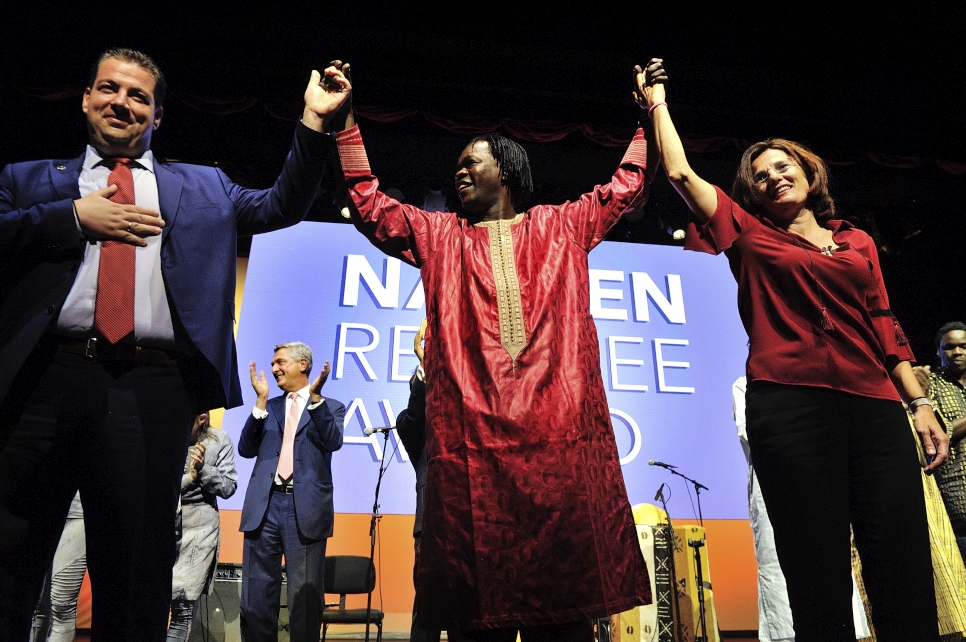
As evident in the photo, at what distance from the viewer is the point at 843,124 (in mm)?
7629

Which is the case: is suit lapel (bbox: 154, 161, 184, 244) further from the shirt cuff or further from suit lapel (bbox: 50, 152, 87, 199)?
the shirt cuff

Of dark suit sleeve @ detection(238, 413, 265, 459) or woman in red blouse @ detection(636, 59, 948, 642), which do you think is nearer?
woman in red blouse @ detection(636, 59, 948, 642)

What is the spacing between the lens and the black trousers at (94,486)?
1505mm

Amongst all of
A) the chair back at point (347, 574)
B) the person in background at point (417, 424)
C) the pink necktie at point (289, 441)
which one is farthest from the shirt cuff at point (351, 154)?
the chair back at point (347, 574)

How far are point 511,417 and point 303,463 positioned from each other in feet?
9.89

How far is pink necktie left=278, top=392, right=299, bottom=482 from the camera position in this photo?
4535 millimetres


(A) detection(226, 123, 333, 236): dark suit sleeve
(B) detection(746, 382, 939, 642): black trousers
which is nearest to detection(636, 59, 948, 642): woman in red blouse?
(B) detection(746, 382, 939, 642): black trousers

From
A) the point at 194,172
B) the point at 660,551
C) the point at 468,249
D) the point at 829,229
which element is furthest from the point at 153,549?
the point at 660,551

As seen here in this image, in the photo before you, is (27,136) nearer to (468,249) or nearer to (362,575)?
(362,575)

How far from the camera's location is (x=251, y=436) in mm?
4676

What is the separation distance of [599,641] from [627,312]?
304 cm

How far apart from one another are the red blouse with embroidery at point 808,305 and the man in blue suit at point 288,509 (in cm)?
253

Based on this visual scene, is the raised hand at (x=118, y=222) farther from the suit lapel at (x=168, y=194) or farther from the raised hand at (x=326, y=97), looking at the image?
the raised hand at (x=326, y=97)

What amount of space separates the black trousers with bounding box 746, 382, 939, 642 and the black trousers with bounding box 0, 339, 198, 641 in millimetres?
1510
